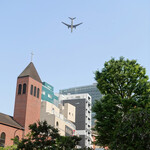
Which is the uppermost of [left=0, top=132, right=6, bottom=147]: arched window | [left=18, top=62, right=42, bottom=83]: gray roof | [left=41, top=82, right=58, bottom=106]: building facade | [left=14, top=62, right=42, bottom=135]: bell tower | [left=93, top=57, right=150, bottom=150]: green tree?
[left=41, top=82, right=58, bottom=106]: building facade

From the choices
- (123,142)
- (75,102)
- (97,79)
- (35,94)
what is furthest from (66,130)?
(123,142)

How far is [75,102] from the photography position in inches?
4520

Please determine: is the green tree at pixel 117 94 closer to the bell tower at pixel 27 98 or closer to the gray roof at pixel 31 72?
the bell tower at pixel 27 98

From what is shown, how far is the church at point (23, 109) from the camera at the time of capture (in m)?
57.3

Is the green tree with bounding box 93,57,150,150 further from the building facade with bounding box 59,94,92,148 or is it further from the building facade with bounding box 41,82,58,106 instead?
the building facade with bounding box 41,82,58,106

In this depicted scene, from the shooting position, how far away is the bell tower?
202ft

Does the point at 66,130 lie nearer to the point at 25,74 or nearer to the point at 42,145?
the point at 25,74

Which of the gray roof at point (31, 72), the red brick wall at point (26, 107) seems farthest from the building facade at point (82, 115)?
the red brick wall at point (26, 107)

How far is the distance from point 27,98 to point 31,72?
24.5ft

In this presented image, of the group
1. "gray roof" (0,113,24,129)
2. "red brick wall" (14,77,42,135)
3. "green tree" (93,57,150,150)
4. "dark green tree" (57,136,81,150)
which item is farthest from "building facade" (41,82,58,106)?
"dark green tree" (57,136,81,150)

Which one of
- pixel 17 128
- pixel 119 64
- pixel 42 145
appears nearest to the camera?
pixel 42 145

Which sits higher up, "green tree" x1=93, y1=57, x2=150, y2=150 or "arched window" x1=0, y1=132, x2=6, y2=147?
"green tree" x1=93, y1=57, x2=150, y2=150

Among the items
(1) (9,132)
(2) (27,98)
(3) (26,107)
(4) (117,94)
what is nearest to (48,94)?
(2) (27,98)

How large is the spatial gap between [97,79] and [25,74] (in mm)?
39762
